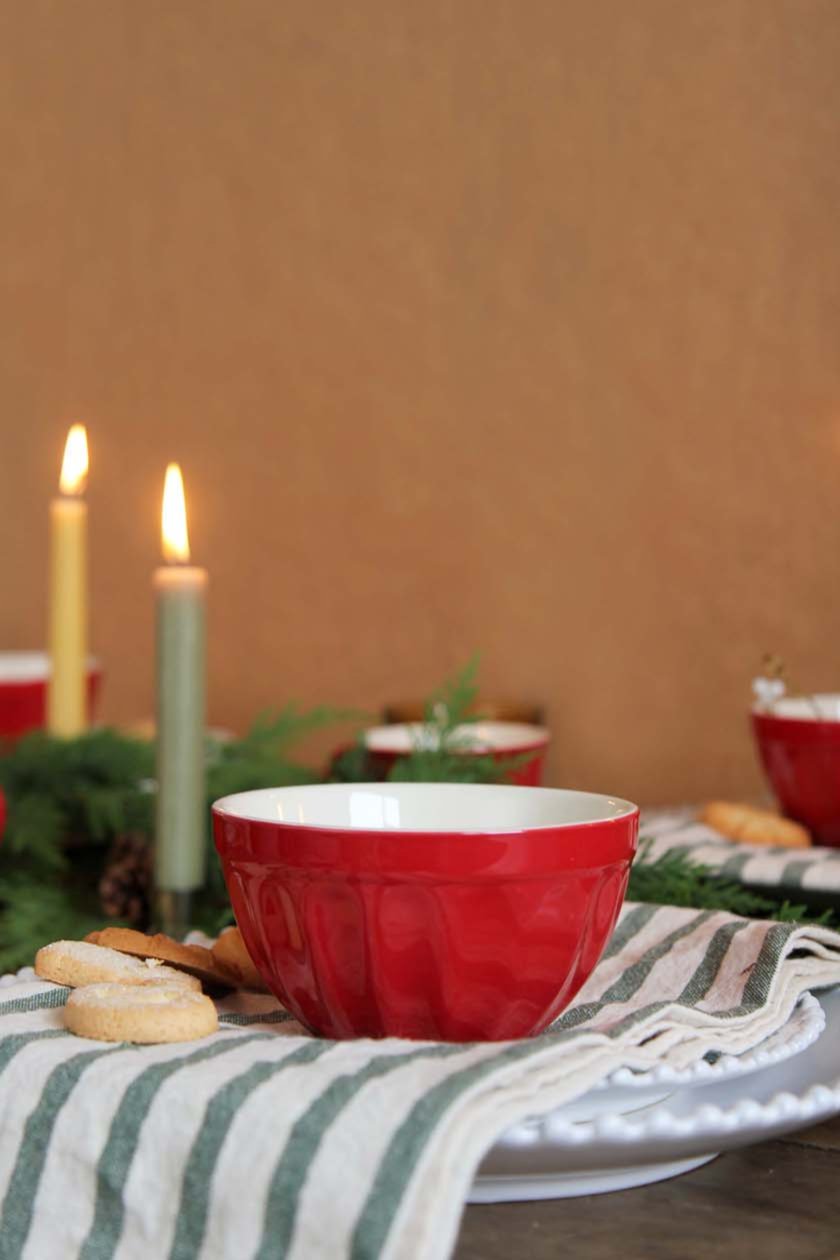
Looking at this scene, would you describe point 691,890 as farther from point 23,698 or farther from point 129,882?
point 23,698

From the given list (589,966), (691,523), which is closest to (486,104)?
(691,523)

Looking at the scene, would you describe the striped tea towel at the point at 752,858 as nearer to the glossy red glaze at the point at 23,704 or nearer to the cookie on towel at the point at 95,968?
the cookie on towel at the point at 95,968

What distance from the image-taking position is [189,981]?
45 cm

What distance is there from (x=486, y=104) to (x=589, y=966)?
1056 mm

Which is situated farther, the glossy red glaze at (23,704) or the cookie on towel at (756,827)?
the glossy red glaze at (23,704)

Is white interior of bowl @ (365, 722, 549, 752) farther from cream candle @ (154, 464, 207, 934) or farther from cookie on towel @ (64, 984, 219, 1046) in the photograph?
cookie on towel @ (64, 984, 219, 1046)

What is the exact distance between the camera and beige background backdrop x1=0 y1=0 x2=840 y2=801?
3.77ft

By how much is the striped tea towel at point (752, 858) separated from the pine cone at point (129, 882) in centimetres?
28

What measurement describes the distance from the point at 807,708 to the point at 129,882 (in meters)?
0.39

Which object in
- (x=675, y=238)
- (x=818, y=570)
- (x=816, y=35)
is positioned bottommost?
(x=818, y=570)

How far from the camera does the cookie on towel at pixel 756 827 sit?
2.53ft

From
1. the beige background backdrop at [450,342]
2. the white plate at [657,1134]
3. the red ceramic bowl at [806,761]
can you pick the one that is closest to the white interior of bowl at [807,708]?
the red ceramic bowl at [806,761]

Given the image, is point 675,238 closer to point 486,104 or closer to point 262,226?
point 486,104

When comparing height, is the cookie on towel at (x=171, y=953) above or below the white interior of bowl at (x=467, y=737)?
below
